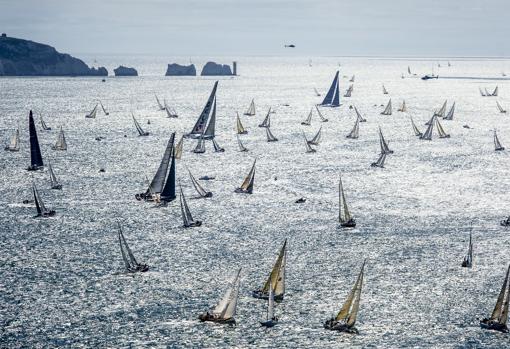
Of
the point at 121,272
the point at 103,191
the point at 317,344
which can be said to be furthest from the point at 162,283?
the point at 103,191

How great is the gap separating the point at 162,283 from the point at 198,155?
56696 mm

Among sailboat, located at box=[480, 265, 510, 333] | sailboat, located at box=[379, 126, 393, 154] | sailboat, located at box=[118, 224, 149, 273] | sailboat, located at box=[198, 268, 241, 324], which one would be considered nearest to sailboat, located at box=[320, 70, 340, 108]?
sailboat, located at box=[379, 126, 393, 154]

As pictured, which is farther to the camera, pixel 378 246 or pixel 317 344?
pixel 378 246

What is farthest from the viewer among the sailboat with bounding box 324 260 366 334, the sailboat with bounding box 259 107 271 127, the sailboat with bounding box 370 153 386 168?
the sailboat with bounding box 259 107 271 127

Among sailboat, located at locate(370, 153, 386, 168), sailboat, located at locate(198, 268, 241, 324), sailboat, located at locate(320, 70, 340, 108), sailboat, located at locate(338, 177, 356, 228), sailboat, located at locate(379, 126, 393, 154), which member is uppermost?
sailboat, located at locate(320, 70, 340, 108)

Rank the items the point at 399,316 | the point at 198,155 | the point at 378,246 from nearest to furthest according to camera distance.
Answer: the point at 399,316 → the point at 378,246 → the point at 198,155

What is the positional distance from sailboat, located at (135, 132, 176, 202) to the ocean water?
4.81ft

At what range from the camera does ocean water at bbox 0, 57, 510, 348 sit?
40188 mm

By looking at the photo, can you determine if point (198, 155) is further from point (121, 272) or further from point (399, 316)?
point (399, 316)

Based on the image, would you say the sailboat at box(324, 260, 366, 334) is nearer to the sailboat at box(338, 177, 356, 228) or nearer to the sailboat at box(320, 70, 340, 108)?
the sailboat at box(338, 177, 356, 228)

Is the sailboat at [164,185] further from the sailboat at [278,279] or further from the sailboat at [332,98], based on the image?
the sailboat at [332,98]

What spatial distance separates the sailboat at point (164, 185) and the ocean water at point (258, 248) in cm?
147

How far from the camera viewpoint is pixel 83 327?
131ft

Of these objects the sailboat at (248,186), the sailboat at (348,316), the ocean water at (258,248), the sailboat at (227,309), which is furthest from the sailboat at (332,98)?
the sailboat at (227,309)
